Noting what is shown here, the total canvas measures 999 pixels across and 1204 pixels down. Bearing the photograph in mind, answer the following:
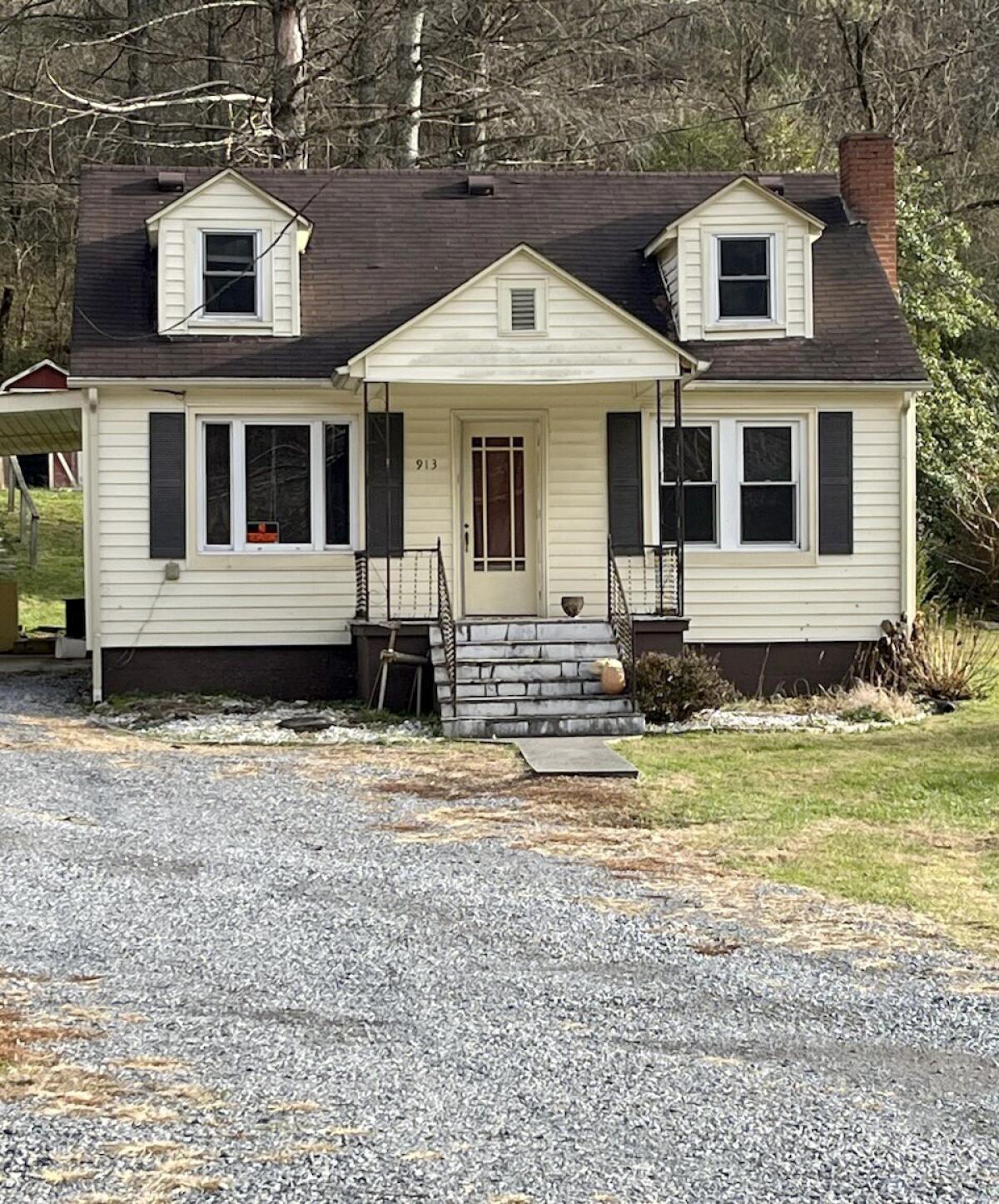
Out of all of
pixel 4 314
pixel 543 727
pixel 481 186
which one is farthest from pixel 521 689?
pixel 4 314

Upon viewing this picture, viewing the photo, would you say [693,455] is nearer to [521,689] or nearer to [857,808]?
[521,689]

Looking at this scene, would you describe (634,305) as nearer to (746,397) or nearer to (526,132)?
(746,397)

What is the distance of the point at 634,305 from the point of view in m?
17.7

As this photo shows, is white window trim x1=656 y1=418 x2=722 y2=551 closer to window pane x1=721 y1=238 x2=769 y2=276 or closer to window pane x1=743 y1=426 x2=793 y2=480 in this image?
window pane x1=743 y1=426 x2=793 y2=480

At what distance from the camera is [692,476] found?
56.1 ft

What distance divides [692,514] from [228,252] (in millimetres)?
5672

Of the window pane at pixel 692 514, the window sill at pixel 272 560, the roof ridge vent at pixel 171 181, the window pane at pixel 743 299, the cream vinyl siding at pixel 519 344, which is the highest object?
the roof ridge vent at pixel 171 181

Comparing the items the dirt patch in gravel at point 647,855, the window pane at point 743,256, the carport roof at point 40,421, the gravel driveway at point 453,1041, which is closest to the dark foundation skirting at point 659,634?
the dirt patch in gravel at point 647,855

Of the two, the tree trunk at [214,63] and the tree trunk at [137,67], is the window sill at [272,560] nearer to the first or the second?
the tree trunk at [137,67]

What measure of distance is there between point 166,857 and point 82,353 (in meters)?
8.71

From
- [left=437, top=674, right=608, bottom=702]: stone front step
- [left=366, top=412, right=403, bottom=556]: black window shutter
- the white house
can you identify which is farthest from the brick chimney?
[left=437, top=674, right=608, bottom=702]: stone front step

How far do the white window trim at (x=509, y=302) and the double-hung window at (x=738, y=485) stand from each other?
6.69 ft

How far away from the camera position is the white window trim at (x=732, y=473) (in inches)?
671

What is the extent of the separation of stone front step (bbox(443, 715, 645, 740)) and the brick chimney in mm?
7307
